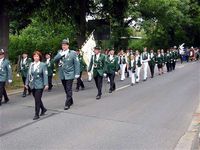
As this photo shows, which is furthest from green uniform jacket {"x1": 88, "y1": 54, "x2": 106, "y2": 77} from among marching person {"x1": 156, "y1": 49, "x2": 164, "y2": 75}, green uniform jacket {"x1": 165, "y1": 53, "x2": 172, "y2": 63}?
green uniform jacket {"x1": 165, "y1": 53, "x2": 172, "y2": 63}

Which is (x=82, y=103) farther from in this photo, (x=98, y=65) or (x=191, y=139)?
(x=191, y=139)

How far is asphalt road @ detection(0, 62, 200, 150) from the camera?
29.0ft

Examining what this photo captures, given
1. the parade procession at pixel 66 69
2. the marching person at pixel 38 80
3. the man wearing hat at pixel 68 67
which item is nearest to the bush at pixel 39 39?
the parade procession at pixel 66 69

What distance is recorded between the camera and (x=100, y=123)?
10953 mm

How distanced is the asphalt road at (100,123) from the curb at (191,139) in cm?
15

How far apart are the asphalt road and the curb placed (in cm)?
15

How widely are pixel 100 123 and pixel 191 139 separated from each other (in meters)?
2.42

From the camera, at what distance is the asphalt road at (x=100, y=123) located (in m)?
8.83

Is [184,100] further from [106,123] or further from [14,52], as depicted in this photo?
[14,52]

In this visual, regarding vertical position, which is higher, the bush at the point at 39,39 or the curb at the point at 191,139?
the bush at the point at 39,39

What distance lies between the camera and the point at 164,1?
151 ft

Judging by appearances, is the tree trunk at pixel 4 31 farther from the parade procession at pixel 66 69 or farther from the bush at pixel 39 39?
the bush at pixel 39 39

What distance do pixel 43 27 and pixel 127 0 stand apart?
1078 cm

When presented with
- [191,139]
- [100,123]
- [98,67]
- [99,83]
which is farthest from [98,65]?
[191,139]
